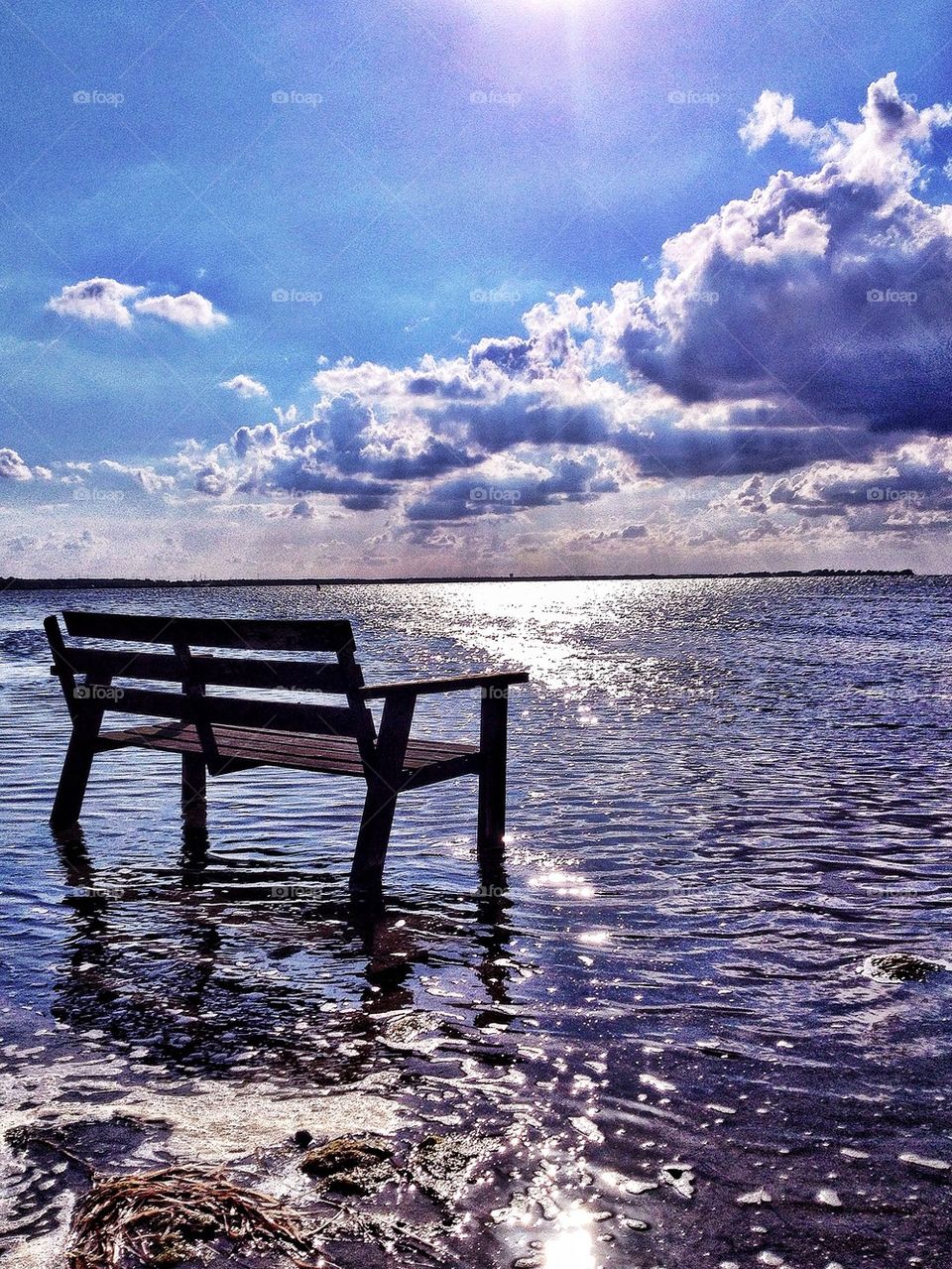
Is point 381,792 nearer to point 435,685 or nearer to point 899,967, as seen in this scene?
point 435,685

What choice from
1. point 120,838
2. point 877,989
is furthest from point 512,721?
point 877,989

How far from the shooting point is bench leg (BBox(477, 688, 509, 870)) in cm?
799

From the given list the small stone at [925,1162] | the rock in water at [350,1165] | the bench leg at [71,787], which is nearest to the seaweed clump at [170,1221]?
the rock in water at [350,1165]

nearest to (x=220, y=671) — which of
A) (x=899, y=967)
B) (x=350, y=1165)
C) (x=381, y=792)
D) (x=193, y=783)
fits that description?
(x=381, y=792)

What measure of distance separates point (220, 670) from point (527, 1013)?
11.1 feet

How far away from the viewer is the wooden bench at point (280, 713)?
634 cm

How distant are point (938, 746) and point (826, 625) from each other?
5921cm

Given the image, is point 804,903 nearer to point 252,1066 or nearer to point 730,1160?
point 730,1160

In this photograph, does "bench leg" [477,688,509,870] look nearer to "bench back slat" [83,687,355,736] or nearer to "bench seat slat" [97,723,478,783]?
"bench seat slat" [97,723,478,783]

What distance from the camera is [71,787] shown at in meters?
8.78

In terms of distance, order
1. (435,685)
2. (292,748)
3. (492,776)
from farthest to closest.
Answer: (492,776) < (292,748) < (435,685)

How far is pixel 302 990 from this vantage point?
5207 mm

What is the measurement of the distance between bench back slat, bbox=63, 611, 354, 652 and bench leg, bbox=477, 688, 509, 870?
5.30 ft

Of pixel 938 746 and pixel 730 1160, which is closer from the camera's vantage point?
pixel 730 1160
